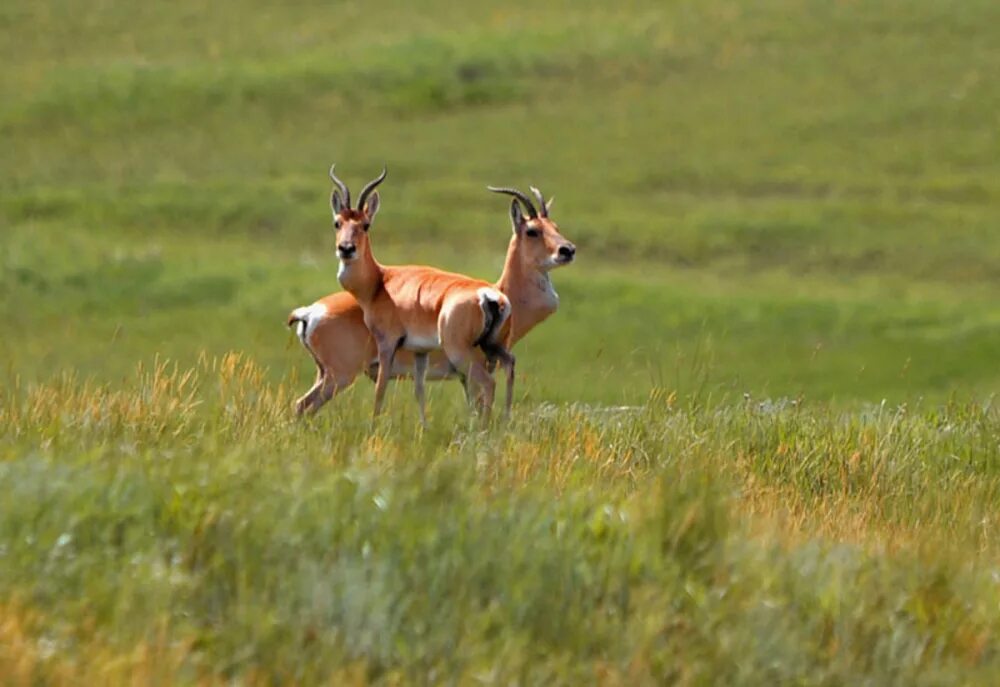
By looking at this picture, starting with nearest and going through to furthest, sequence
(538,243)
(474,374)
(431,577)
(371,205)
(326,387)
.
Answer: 1. (431,577)
2. (474,374)
3. (326,387)
4. (538,243)
5. (371,205)

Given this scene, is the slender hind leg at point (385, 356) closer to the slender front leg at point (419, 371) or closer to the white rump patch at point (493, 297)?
the slender front leg at point (419, 371)

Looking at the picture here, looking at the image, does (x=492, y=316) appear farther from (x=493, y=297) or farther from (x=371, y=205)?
(x=371, y=205)

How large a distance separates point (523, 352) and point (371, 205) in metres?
11.9

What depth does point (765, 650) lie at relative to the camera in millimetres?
6035

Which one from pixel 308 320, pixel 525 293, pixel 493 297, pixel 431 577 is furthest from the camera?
pixel 525 293

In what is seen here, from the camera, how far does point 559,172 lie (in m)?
37.8

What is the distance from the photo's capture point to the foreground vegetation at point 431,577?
228 inches

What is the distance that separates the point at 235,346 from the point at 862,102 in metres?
21.9

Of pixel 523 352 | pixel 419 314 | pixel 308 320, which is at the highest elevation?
pixel 419 314

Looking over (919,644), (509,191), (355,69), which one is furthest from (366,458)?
(355,69)

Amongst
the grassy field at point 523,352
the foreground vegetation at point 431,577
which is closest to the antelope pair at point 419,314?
the grassy field at point 523,352

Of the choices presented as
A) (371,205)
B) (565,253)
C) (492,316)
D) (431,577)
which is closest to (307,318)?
(371,205)

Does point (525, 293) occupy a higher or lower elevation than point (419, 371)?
higher

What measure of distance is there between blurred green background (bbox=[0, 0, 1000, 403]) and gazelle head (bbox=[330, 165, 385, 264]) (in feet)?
17.6
